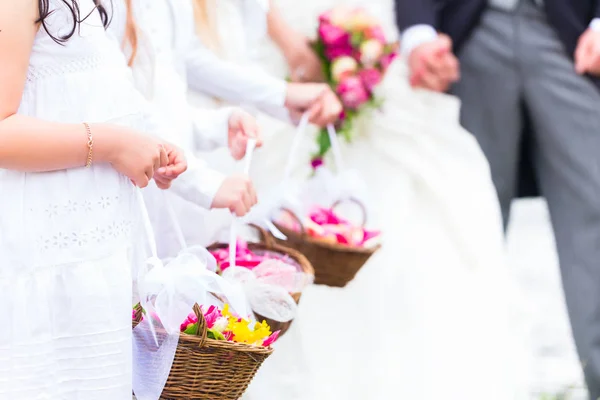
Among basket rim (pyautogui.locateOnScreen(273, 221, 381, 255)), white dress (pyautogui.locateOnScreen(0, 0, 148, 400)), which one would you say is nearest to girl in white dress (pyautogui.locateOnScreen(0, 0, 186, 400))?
white dress (pyautogui.locateOnScreen(0, 0, 148, 400))

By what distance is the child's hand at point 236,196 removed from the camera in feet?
6.59

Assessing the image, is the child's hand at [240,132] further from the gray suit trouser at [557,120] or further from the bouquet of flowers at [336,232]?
the gray suit trouser at [557,120]

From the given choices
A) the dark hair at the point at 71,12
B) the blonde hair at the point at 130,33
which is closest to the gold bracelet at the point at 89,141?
the dark hair at the point at 71,12

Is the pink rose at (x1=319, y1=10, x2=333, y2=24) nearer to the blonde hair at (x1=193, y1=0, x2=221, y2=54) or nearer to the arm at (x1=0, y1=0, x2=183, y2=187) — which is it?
the blonde hair at (x1=193, y1=0, x2=221, y2=54)

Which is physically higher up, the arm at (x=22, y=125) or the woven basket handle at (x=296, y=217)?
the arm at (x=22, y=125)

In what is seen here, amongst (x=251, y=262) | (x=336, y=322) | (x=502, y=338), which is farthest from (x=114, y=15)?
(x=502, y=338)

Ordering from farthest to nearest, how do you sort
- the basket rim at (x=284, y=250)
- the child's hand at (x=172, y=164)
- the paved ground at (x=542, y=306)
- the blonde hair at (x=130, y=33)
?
the paved ground at (x=542, y=306) < the basket rim at (x=284, y=250) < the blonde hair at (x=130, y=33) < the child's hand at (x=172, y=164)

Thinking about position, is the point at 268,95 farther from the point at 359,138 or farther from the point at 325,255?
the point at 359,138

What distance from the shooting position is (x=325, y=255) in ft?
8.10

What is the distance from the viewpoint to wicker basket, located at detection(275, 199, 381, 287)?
244 cm

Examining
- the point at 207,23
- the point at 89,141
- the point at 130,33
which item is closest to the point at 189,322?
the point at 89,141

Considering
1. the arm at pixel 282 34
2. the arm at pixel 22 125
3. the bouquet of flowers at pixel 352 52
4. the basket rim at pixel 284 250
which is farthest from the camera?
the bouquet of flowers at pixel 352 52

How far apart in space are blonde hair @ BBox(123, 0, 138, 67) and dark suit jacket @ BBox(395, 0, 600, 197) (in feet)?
4.17

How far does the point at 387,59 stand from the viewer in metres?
3.22
